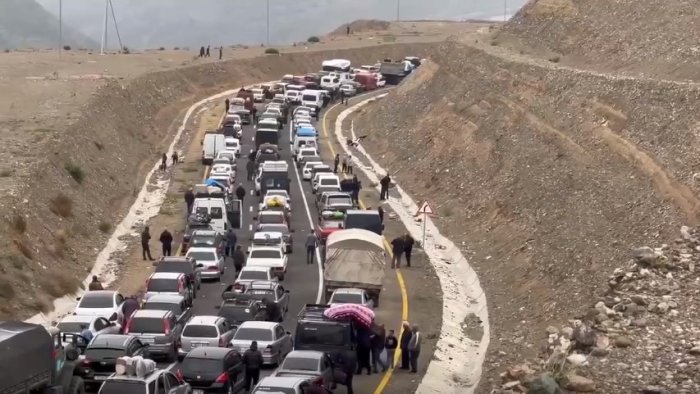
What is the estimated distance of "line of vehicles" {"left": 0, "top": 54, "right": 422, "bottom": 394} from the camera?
70.3ft

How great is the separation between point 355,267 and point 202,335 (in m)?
9.34

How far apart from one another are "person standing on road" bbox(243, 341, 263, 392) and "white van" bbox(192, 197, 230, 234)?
66.5 ft

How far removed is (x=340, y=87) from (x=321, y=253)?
5894cm

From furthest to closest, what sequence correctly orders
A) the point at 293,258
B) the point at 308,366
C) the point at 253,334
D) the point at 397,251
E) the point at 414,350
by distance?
the point at 293,258
the point at 397,251
the point at 414,350
the point at 253,334
the point at 308,366

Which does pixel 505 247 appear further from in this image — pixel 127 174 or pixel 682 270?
pixel 127 174

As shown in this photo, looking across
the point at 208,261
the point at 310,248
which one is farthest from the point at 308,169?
the point at 208,261

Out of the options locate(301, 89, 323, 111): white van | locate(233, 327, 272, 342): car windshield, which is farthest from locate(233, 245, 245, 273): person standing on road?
locate(301, 89, 323, 111): white van

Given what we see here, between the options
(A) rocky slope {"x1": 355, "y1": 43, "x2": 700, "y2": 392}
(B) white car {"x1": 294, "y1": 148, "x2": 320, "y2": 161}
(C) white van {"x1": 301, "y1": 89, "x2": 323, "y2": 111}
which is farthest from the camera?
(C) white van {"x1": 301, "y1": 89, "x2": 323, "y2": 111}

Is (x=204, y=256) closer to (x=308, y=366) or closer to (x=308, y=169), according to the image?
(x=308, y=366)

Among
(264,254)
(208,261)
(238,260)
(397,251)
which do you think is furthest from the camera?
(397,251)

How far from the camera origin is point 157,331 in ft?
93.4

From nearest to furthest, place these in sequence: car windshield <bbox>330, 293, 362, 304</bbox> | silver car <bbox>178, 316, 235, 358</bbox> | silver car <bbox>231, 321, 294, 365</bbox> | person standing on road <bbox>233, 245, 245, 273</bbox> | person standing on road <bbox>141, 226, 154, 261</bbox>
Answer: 1. silver car <bbox>178, 316, 235, 358</bbox>
2. silver car <bbox>231, 321, 294, 365</bbox>
3. car windshield <bbox>330, 293, 362, 304</bbox>
4. person standing on road <bbox>233, 245, 245, 273</bbox>
5. person standing on road <bbox>141, 226, 154, 261</bbox>

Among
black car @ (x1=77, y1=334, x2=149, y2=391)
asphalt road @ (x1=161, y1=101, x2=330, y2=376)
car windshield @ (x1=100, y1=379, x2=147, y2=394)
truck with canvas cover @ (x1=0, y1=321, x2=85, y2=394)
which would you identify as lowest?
asphalt road @ (x1=161, y1=101, x2=330, y2=376)

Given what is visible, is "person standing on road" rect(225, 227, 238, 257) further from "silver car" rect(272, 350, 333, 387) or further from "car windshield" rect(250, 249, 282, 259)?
"silver car" rect(272, 350, 333, 387)
